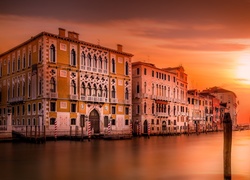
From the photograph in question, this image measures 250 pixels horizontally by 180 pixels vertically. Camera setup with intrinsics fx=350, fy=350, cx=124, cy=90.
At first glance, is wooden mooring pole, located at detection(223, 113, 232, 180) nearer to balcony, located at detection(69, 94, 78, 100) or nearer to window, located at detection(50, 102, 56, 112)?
window, located at detection(50, 102, 56, 112)

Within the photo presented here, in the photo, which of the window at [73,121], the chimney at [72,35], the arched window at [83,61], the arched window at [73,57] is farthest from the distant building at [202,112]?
the chimney at [72,35]

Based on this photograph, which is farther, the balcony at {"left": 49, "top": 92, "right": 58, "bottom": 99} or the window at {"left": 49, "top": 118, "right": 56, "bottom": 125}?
the balcony at {"left": 49, "top": 92, "right": 58, "bottom": 99}

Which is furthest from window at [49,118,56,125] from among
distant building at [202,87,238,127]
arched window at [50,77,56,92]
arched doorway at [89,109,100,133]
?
distant building at [202,87,238,127]

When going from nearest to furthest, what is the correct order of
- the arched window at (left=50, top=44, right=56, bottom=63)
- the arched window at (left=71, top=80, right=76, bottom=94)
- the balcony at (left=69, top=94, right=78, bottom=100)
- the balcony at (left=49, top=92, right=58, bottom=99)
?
1. the balcony at (left=49, top=92, right=58, bottom=99)
2. the arched window at (left=50, top=44, right=56, bottom=63)
3. the balcony at (left=69, top=94, right=78, bottom=100)
4. the arched window at (left=71, top=80, right=76, bottom=94)

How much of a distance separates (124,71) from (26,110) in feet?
33.8

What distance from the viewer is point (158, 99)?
40.6m

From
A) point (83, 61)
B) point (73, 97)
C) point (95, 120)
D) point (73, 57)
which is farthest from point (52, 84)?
point (95, 120)

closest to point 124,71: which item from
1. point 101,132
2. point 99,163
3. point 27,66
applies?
point 101,132

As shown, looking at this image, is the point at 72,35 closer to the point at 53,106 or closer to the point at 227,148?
the point at 53,106

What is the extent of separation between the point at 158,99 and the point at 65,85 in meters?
15.0

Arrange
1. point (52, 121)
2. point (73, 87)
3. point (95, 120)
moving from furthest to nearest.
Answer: point (95, 120), point (73, 87), point (52, 121)

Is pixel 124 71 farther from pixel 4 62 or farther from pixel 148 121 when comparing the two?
pixel 4 62

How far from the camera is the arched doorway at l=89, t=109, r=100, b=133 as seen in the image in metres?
30.4

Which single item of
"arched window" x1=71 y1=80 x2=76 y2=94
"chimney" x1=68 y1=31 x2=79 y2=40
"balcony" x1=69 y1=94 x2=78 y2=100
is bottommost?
"balcony" x1=69 y1=94 x2=78 y2=100
